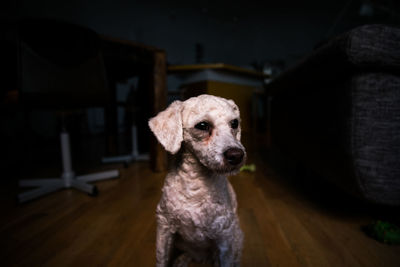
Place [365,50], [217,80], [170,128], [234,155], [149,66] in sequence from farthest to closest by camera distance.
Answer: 1. [217,80]
2. [149,66]
3. [365,50]
4. [170,128]
5. [234,155]

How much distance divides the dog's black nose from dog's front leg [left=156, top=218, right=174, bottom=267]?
12.6 inches

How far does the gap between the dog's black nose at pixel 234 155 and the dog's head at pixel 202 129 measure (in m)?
0.01

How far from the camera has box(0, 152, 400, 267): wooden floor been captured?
0.88 metres

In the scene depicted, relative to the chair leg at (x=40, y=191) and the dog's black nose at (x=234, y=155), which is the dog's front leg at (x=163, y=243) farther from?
the chair leg at (x=40, y=191)

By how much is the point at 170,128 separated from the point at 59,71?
4.09ft

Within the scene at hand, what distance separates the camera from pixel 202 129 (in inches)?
25.0

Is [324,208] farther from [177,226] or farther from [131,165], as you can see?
[131,165]

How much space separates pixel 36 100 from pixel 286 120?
6.55 ft

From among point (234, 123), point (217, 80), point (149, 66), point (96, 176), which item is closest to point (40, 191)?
point (96, 176)

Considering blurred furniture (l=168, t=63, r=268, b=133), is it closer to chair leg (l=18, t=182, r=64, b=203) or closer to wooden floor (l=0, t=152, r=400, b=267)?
wooden floor (l=0, t=152, r=400, b=267)

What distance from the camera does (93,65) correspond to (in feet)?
5.25

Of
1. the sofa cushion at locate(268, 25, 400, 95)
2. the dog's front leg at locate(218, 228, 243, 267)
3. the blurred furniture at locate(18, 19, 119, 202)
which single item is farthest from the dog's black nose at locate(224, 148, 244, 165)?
the blurred furniture at locate(18, 19, 119, 202)

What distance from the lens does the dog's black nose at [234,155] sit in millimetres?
544

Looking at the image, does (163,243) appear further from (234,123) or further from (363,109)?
(363,109)
